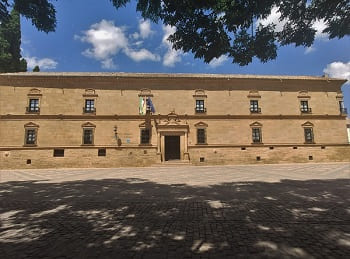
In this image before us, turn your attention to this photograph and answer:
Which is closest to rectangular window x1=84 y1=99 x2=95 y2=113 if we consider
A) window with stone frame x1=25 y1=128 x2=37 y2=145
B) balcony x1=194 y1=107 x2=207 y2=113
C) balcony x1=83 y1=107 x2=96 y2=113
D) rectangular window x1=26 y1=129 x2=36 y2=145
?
balcony x1=83 y1=107 x2=96 y2=113

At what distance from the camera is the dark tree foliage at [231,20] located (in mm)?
4844

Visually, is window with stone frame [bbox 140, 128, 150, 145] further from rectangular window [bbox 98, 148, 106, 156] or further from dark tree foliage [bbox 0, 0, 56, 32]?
dark tree foliage [bbox 0, 0, 56, 32]

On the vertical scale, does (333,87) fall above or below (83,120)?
above

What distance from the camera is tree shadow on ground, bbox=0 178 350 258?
385cm

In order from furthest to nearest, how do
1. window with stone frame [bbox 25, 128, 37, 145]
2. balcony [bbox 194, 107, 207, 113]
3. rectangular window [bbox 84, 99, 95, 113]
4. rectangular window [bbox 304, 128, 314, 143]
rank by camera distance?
1. rectangular window [bbox 304, 128, 314, 143]
2. balcony [bbox 194, 107, 207, 113]
3. rectangular window [bbox 84, 99, 95, 113]
4. window with stone frame [bbox 25, 128, 37, 145]

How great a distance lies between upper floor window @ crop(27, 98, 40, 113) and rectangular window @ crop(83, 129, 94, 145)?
5647 millimetres

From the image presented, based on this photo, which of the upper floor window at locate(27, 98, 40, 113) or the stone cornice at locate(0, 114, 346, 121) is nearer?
the stone cornice at locate(0, 114, 346, 121)

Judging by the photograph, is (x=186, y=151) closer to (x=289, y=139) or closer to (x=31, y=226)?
(x=289, y=139)

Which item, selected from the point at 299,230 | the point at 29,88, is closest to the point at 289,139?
the point at 299,230

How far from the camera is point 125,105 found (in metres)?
24.8

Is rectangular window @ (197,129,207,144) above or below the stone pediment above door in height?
below

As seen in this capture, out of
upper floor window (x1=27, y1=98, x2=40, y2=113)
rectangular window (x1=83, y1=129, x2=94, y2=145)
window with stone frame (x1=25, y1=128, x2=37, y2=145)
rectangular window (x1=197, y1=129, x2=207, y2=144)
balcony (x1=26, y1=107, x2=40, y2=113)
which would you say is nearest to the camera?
window with stone frame (x1=25, y1=128, x2=37, y2=145)

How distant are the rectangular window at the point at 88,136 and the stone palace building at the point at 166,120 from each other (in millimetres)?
104

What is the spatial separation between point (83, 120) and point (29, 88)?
6.79m
